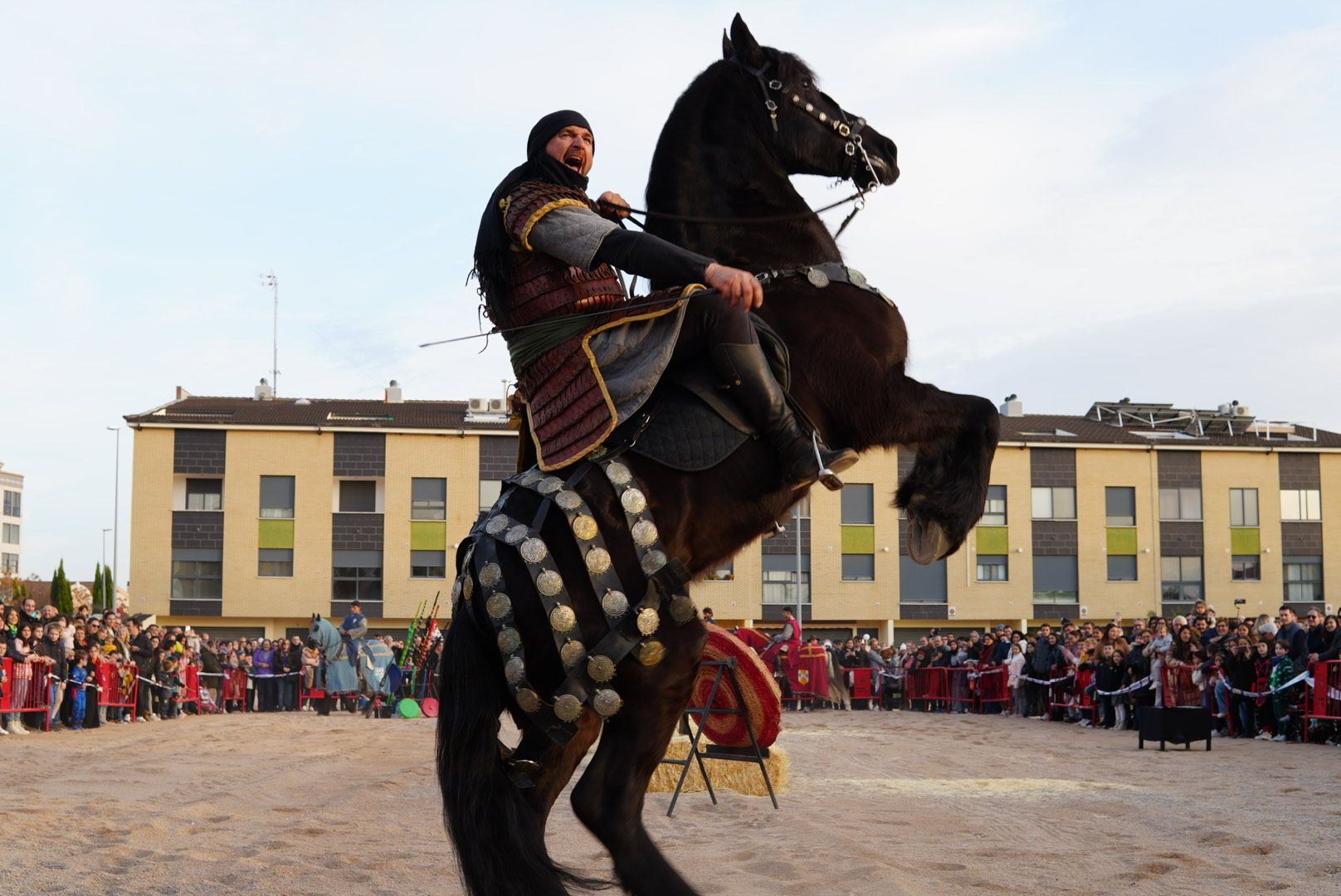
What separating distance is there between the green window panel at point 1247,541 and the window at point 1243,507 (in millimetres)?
275

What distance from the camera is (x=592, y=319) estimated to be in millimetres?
3926

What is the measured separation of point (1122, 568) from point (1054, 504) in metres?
3.94

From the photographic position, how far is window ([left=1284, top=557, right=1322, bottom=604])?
176ft

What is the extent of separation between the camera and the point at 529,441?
4.22 meters

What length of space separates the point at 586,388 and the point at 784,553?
48.2 meters

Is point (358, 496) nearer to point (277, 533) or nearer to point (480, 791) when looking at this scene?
point (277, 533)

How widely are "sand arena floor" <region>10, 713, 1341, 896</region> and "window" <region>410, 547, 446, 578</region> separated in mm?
33654

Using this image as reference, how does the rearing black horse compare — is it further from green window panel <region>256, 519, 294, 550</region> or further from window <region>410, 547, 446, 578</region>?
green window panel <region>256, 519, 294, 550</region>

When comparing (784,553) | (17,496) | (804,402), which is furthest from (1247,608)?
(17,496)

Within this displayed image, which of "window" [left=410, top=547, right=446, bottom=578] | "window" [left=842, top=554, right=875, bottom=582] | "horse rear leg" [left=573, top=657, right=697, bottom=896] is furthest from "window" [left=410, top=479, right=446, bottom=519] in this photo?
"horse rear leg" [left=573, top=657, right=697, bottom=896]

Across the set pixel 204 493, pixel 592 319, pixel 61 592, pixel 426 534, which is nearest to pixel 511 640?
pixel 592 319

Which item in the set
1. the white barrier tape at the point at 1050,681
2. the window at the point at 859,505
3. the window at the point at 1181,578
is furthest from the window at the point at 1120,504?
the white barrier tape at the point at 1050,681

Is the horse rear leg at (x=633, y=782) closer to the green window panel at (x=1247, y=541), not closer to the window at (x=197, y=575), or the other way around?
the window at (x=197, y=575)

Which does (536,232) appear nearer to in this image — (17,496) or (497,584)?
(497,584)
